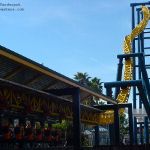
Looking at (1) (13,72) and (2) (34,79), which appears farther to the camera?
(2) (34,79)

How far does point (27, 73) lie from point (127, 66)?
21734 millimetres

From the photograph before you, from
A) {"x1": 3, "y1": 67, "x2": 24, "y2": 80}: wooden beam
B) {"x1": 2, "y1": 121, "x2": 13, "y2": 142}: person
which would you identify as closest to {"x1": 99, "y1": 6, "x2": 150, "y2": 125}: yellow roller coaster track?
{"x1": 3, "y1": 67, "x2": 24, "y2": 80}: wooden beam

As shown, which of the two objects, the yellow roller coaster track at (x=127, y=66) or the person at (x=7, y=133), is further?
the yellow roller coaster track at (x=127, y=66)

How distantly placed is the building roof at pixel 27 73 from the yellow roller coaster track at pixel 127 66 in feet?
38.2

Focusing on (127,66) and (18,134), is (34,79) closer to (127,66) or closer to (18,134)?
(18,134)

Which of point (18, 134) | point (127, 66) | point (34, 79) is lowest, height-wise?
point (18, 134)

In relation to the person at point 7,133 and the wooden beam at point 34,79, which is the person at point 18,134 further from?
the wooden beam at point 34,79

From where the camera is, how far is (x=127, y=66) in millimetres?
40281

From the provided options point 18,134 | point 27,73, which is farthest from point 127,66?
point 18,134

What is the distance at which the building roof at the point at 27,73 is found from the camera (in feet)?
53.4

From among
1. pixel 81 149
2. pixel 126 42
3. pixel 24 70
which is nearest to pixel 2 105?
pixel 24 70

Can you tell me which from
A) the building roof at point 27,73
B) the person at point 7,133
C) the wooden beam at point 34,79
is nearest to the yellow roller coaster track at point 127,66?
the building roof at point 27,73

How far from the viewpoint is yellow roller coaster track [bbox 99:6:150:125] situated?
3603 cm

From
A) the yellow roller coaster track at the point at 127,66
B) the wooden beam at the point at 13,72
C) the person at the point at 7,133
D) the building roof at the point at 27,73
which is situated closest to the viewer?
the building roof at the point at 27,73
